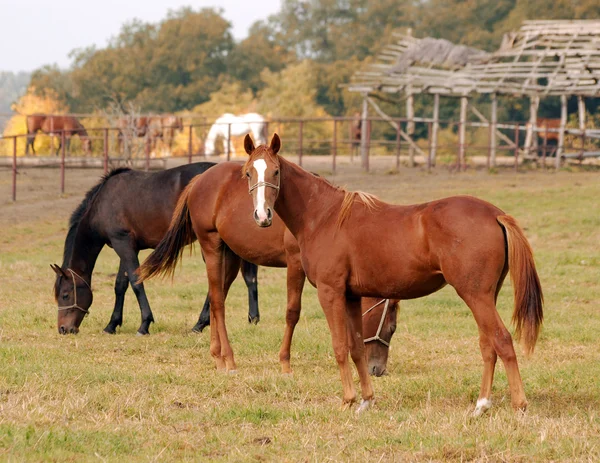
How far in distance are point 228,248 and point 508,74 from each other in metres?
23.4

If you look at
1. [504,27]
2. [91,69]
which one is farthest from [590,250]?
[91,69]

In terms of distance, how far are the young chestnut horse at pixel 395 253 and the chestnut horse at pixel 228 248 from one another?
1091mm

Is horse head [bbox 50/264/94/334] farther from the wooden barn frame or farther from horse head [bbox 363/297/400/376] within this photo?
the wooden barn frame

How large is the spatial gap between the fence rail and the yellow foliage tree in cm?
35

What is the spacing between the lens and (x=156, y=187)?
10.5m

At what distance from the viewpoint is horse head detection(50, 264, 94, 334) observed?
1015 cm

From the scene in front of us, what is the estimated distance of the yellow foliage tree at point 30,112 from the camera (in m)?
38.4

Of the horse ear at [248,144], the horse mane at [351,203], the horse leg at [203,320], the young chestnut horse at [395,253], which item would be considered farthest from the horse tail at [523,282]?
the horse leg at [203,320]

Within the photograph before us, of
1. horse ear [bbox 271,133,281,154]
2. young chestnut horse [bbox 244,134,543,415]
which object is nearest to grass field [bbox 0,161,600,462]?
Answer: young chestnut horse [bbox 244,134,543,415]

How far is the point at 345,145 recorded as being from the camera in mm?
45781

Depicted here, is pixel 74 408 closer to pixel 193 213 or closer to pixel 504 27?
pixel 193 213

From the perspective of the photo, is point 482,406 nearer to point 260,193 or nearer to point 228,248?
point 260,193

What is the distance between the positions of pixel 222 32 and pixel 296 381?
192 ft

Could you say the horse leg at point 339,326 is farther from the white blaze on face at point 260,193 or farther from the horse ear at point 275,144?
the horse ear at point 275,144
